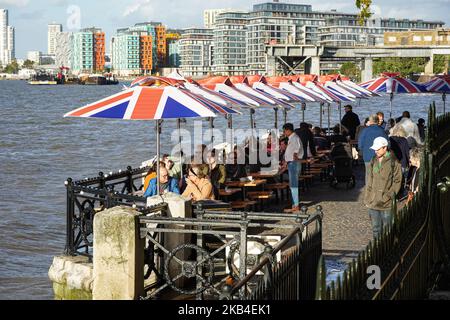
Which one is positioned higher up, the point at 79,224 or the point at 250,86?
the point at 250,86

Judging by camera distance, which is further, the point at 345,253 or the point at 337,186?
the point at 337,186

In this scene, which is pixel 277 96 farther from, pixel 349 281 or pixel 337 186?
pixel 349 281

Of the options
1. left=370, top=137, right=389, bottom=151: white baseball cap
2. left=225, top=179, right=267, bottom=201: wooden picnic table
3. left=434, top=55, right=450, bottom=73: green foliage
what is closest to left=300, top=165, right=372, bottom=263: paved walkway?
left=225, top=179, right=267, bottom=201: wooden picnic table

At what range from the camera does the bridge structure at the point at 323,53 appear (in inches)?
4845

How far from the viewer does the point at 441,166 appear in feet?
36.2

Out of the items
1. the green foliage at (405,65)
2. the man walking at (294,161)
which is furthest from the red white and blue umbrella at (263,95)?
the green foliage at (405,65)

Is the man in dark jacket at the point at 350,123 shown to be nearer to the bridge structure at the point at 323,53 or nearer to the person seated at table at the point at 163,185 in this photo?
the person seated at table at the point at 163,185

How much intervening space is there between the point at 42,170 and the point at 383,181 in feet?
99.2

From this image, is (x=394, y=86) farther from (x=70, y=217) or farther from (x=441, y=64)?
(x=441, y=64)

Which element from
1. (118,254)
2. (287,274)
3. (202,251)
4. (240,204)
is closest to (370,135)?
(240,204)

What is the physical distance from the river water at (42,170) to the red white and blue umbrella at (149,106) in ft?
14.3

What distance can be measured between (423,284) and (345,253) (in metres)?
3.87

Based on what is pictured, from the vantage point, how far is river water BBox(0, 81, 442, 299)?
17.5 metres
